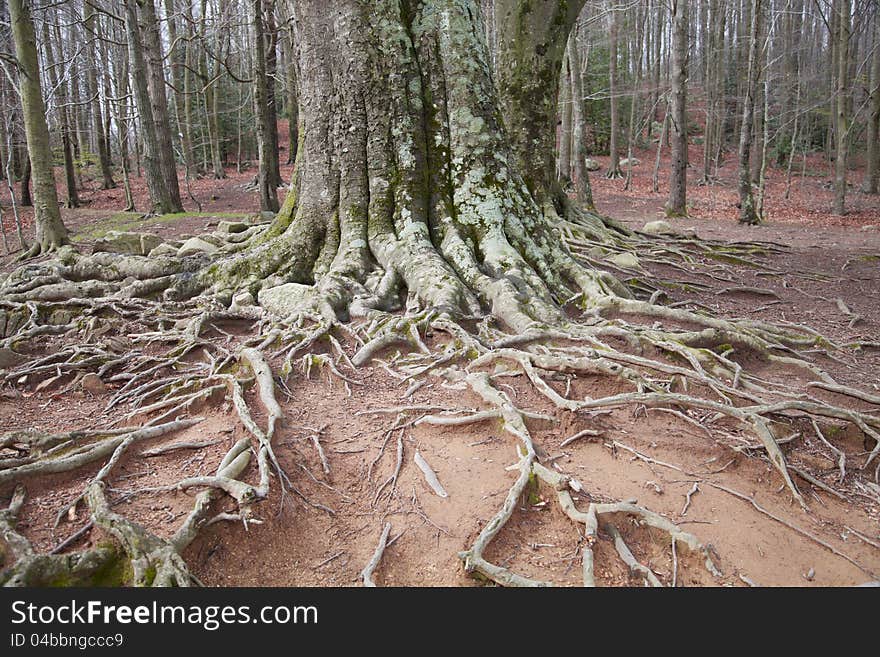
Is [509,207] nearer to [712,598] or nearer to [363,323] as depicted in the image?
[363,323]

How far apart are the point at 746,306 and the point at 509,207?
3.22 meters

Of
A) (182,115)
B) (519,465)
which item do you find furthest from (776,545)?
(182,115)

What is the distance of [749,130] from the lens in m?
14.1

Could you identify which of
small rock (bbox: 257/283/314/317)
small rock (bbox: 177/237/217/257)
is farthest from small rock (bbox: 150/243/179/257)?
small rock (bbox: 257/283/314/317)

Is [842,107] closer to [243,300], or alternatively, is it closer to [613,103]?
[613,103]

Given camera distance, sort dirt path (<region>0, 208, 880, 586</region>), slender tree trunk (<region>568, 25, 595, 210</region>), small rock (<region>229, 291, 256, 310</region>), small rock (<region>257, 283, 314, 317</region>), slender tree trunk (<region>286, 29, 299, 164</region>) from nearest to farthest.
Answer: dirt path (<region>0, 208, 880, 586</region>) < small rock (<region>257, 283, 314, 317</region>) < small rock (<region>229, 291, 256, 310</region>) < slender tree trunk (<region>568, 25, 595, 210</region>) < slender tree trunk (<region>286, 29, 299, 164</region>)

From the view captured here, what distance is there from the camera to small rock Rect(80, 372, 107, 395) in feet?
15.0

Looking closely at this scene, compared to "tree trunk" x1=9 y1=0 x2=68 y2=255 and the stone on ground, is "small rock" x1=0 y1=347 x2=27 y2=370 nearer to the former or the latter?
the stone on ground

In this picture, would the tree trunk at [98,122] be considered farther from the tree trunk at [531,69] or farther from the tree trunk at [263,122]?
the tree trunk at [531,69]

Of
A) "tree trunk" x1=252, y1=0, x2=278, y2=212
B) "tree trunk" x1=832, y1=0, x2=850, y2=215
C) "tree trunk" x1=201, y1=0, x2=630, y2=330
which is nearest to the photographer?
"tree trunk" x1=201, y1=0, x2=630, y2=330

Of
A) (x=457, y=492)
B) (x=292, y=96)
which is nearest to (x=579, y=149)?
(x=292, y=96)

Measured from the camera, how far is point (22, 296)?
6.08 m

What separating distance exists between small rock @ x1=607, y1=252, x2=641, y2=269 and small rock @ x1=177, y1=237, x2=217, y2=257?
520 centimetres

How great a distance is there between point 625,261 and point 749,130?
8.73 meters
